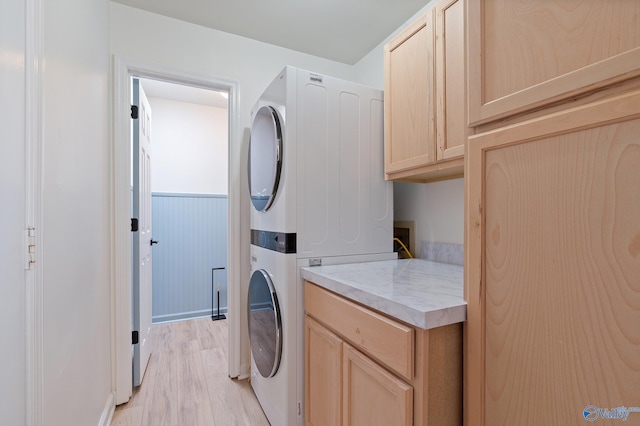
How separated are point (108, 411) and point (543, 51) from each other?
8.07 ft

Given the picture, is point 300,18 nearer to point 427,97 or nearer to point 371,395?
point 427,97

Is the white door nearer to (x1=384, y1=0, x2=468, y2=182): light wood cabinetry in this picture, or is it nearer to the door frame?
→ the door frame

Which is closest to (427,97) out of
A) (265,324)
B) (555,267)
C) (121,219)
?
(555,267)

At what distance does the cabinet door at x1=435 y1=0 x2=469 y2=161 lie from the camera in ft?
3.96

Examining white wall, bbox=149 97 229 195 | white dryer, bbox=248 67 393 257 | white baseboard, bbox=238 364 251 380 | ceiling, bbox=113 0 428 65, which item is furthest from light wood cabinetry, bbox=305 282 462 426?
white wall, bbox=149 97 229 195

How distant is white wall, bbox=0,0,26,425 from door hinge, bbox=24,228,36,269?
0.02 m

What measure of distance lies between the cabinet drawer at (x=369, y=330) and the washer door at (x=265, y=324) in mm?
255

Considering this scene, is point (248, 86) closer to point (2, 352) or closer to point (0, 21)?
point (0, 21)

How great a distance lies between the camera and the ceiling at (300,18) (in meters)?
1.78

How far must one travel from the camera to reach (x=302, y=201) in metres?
1.40

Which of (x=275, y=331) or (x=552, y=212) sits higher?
(x=552, y=212)

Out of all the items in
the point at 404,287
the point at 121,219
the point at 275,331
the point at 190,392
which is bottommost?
the point at 190,392

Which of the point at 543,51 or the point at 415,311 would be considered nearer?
the point at 543,51

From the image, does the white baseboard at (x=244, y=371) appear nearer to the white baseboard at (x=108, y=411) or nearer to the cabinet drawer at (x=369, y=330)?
the white baseboard at (x=108, y=411)
